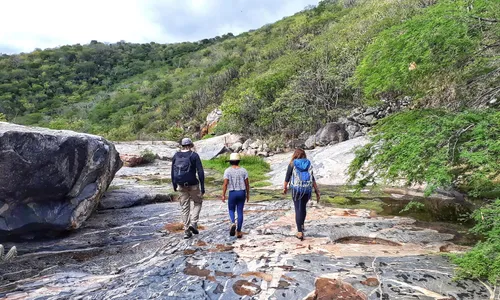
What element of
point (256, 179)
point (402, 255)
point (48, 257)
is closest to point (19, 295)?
point (48, 257)

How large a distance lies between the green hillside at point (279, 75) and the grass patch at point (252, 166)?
6.83 m

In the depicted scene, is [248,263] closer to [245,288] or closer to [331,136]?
[245,288]

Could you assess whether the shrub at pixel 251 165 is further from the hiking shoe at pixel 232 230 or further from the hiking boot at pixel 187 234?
the hiking shoe at pixel 232 230

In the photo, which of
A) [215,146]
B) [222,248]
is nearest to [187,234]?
[222,248]

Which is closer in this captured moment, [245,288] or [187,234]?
[245,288]

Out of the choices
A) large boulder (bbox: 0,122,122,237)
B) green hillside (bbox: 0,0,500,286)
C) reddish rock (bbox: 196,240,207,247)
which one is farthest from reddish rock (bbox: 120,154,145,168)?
reddish rock (bbox: 196,240,207,247)

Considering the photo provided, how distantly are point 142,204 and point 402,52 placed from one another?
9722 millimetres

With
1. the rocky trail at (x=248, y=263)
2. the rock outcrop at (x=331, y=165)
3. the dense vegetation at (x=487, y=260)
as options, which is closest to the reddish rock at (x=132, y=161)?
the rock outcrop at (x=331, y=165)

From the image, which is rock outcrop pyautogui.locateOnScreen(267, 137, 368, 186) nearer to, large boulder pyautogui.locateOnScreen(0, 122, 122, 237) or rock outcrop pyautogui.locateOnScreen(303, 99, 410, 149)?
rock outcrop pyautogui.locateOnScreen(303, 99, 410, 149)

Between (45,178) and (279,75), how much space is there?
28.7m

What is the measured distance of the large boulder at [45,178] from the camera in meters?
7.79

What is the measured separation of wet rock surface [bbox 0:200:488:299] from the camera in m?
4.88

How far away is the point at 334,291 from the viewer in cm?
470

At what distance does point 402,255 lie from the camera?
19.8 ft
